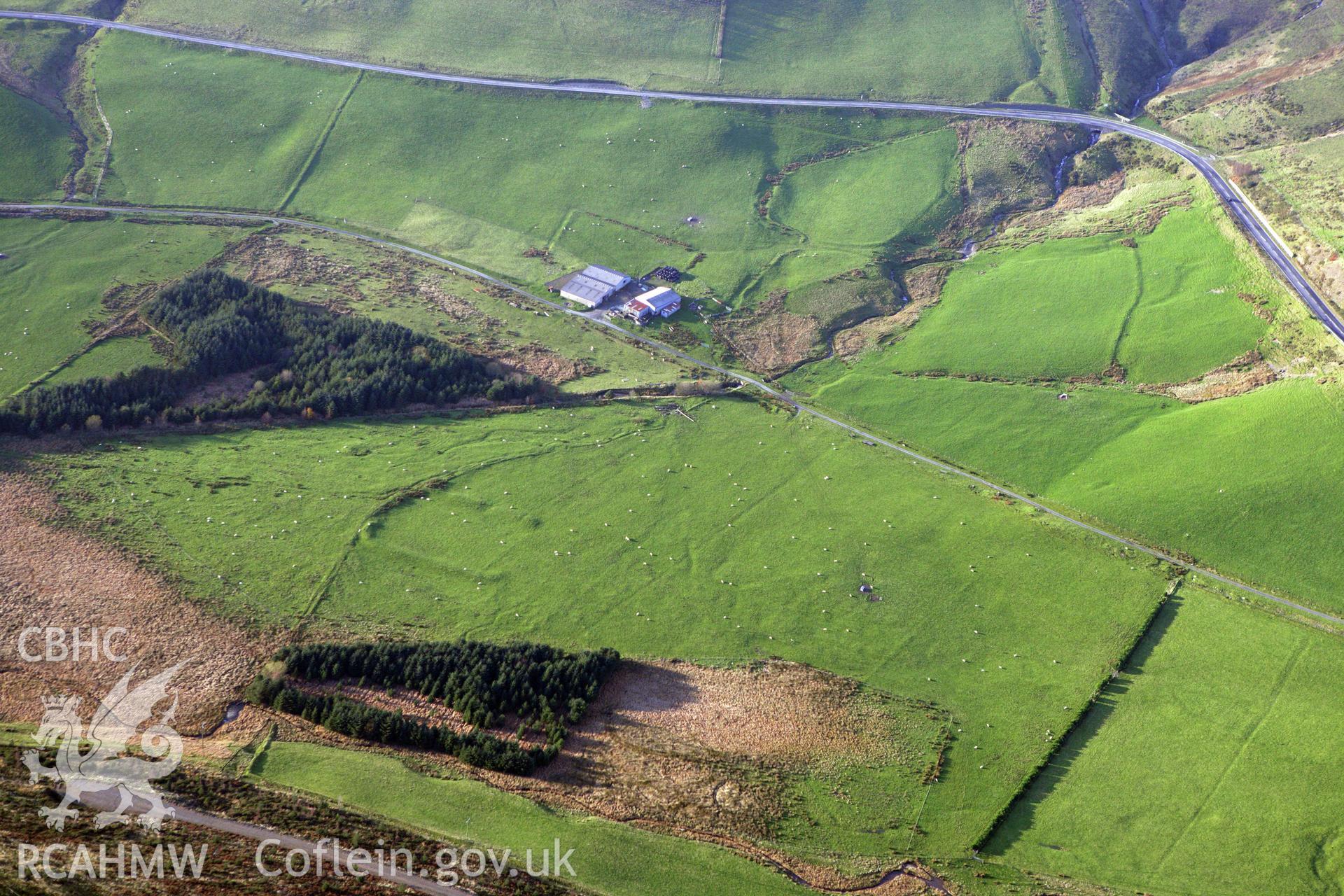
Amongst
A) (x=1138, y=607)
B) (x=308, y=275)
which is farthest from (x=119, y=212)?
(x=1138, y=607)

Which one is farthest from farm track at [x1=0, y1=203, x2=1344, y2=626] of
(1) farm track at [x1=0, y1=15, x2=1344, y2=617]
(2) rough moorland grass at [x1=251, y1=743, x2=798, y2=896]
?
(2) rough moorland grass at [x1=251, y1=743, x2=798, y2=896]

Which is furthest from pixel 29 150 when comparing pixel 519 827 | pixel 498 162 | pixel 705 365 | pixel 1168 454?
pixel 1168 454

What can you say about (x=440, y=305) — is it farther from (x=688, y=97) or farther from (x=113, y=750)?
(x=113, y=750)

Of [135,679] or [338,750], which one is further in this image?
[135,679]

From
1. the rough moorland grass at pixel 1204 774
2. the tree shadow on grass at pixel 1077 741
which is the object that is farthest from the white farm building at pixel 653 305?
the rough moorland grass at pixel 1204 774

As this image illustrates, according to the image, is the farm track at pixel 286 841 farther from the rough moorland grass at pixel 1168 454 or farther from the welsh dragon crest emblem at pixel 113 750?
the rough moorland grass at pixel 1168 454

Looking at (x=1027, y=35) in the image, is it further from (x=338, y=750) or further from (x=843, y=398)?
(x=338, y=750)

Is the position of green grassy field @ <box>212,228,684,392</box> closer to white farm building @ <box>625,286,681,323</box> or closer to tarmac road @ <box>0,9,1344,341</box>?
white farm building @ <box>625,286,681,323</box>
